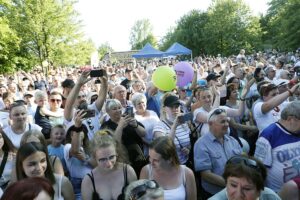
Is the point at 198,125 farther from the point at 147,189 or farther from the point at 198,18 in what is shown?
the point at 198,18

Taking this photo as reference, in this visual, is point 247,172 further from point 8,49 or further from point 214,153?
point 8,49

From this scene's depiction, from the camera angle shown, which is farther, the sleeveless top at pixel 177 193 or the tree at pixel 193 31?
the tree at pixel 193 31

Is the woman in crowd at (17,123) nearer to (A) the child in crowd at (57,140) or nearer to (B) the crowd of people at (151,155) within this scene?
(B) the crowd of people at (151,155)

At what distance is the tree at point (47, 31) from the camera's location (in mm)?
28266

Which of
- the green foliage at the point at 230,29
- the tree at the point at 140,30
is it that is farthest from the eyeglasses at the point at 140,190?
the tree at the point at 140,30

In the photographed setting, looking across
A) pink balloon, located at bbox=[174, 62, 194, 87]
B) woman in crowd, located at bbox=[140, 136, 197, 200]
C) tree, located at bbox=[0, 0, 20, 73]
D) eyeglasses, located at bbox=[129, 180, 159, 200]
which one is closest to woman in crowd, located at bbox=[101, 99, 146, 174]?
woman in crowd, located at bbox=[140, 136, 197, 200]

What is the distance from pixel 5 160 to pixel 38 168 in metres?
0.87

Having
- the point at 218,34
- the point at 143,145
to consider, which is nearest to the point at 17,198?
the point at 143,145

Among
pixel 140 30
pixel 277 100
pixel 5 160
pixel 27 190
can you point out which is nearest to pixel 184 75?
pixel 277 100

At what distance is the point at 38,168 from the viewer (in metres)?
2.89

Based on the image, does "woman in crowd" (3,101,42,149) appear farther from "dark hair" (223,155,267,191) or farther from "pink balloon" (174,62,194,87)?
"pink balloon" (174,62,194,87)

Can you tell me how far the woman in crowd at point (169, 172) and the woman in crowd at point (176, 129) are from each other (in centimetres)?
91

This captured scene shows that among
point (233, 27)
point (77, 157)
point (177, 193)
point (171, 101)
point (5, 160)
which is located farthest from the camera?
point (233, 27)

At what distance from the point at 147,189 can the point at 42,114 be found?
340cm
